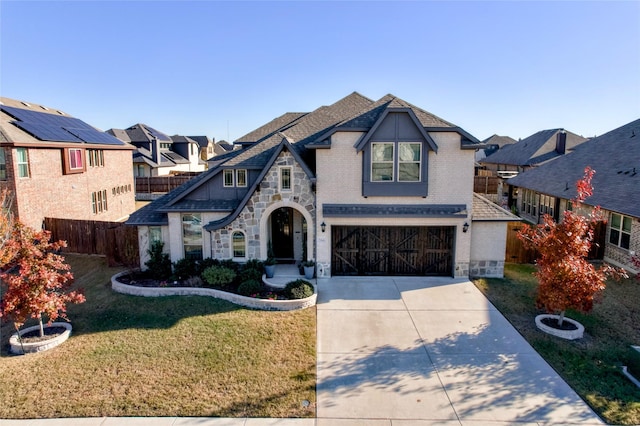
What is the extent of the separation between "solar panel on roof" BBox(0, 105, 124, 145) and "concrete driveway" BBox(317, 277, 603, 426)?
18456mm

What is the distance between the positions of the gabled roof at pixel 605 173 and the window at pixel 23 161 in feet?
89.5

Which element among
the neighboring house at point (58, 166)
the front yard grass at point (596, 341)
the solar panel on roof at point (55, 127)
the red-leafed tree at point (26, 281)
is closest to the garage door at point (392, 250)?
the front yard grass at point (596, 341)

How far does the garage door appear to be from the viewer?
54.9 feet

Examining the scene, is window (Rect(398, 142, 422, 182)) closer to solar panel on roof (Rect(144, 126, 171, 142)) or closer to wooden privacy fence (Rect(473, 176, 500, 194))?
wooden privacy fence (Rect(473, 176, 500, 194))

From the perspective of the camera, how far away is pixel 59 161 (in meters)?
22.6

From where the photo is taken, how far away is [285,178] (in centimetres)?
1627

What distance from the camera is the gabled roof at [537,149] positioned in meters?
39.9

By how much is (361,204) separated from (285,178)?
3261mm

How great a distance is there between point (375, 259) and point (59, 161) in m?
18.6

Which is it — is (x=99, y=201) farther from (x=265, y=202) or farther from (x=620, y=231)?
(x=620, y=231)

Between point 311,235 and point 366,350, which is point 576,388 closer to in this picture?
point 366,350

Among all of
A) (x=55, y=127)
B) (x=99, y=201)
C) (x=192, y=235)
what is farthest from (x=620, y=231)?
(x=55, y=127)

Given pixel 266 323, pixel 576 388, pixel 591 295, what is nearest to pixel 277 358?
pixel 266 323

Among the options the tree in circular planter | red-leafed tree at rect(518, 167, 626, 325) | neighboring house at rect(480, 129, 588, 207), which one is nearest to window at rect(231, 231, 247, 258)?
the tree in circular planter
